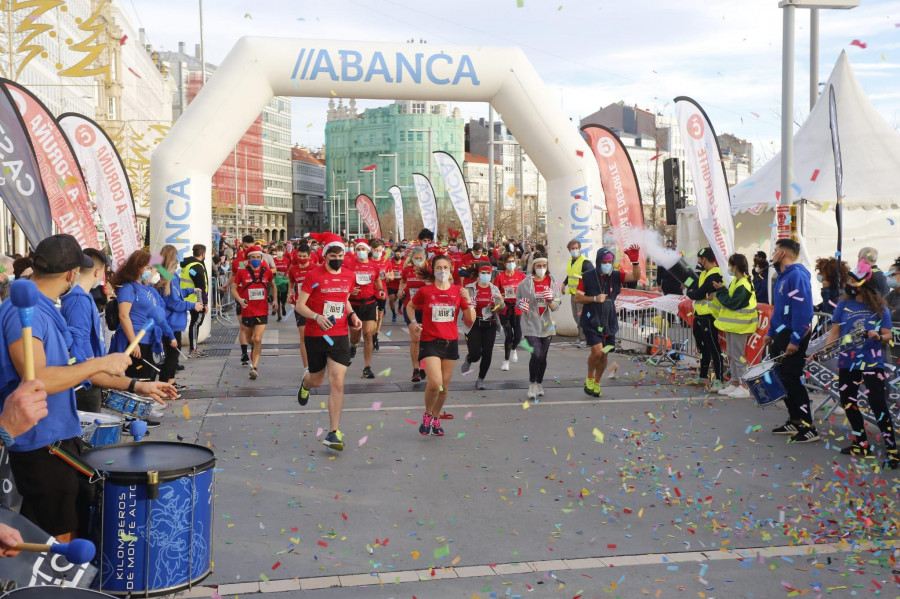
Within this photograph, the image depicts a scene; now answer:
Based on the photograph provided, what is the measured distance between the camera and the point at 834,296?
10.6 meters

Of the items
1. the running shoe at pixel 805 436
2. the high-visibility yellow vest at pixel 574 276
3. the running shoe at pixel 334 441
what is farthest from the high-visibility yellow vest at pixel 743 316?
the running shoe at pixel 334 441

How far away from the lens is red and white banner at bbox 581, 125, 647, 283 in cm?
1555

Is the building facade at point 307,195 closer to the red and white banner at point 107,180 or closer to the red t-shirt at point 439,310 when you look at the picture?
the red and white banner at point 107,180

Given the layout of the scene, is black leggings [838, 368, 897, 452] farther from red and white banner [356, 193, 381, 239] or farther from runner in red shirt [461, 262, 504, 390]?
red and white banner [356, 193, 381, 239]

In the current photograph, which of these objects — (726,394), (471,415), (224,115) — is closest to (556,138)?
(224,115)

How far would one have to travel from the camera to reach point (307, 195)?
139625mm

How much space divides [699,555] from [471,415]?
4.43 m

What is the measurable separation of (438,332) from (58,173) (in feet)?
18.1

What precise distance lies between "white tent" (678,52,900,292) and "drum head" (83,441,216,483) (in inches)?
580

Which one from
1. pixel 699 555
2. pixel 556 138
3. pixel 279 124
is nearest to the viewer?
pixel 699 555

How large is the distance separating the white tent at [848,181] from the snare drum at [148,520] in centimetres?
1485

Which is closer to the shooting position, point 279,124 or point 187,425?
point 187,425

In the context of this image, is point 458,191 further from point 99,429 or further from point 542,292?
point 99,429

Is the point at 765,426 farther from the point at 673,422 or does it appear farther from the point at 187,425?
the point at 187,425
